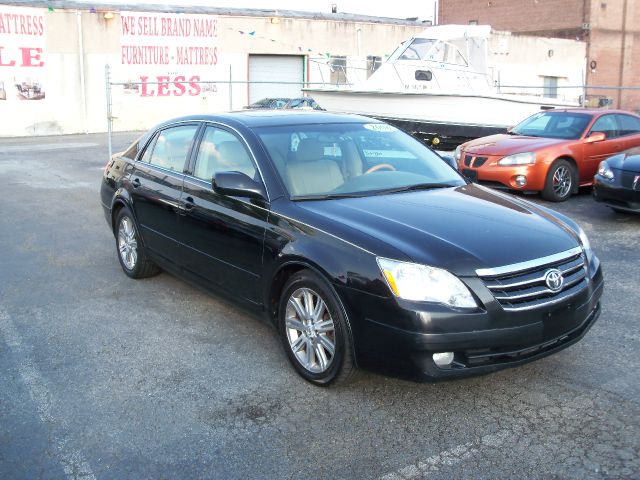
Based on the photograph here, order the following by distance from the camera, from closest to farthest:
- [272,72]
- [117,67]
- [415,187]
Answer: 1. [415,187]
2. [117,67]
3. [272,72]

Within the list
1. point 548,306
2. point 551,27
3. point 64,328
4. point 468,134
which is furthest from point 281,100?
point 551,27

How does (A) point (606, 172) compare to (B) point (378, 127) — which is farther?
(A) point (606, 172)

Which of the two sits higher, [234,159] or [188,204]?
[234,159]

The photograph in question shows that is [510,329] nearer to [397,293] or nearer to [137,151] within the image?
[397,293]

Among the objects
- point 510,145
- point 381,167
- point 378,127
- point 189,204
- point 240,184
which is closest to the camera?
point 240,184

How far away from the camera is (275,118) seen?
548 cm

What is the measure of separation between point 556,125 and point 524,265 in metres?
8.33

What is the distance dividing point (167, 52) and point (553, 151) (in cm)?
2202

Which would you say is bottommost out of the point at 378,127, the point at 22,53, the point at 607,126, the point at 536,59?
the point at 607,126

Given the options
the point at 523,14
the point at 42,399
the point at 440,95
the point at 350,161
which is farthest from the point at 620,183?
the point at 523,14

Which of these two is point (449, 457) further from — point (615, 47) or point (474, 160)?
point (615, 47)

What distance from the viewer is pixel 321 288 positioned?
416cm

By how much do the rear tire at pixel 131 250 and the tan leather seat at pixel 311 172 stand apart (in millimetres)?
2109

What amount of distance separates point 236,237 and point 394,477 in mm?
2131
